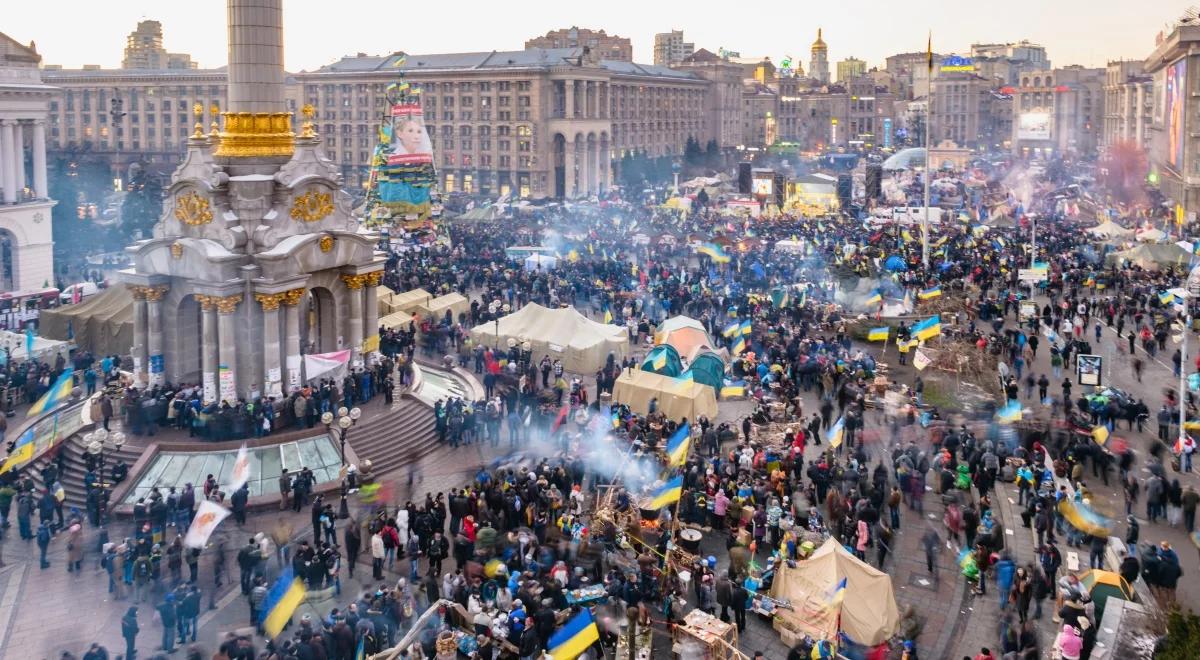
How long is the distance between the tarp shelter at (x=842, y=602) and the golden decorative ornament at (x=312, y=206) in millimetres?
16783

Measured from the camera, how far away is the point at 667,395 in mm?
29656

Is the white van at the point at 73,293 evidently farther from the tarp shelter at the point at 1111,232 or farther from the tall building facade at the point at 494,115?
the tall building facade at the point at 494,115

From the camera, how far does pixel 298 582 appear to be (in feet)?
58.0

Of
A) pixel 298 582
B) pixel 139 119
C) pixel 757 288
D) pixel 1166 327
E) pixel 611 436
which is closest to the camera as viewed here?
pixel 298 582

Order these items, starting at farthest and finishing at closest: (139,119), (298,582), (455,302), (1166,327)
Answer: 1. (139,119)
2. (455,302)
3. (1166,327)
4. (298,582)

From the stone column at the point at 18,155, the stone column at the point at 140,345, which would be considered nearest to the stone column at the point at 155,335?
the stone column at the point at 140,345

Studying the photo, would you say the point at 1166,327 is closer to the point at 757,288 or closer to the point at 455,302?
the point at 757,288

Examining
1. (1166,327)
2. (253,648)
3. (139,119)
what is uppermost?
(139,119)

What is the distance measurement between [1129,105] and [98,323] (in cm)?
12883

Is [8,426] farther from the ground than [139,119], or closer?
closer

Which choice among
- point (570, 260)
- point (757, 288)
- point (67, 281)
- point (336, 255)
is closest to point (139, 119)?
point (67, 281)

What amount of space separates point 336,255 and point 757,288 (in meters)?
25.6

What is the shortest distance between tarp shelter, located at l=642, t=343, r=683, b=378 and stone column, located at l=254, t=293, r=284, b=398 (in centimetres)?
1132

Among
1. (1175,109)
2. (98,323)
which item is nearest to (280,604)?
(98,323)
